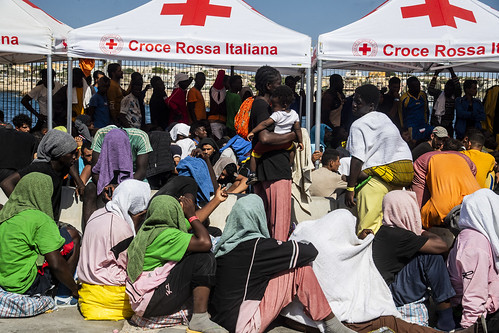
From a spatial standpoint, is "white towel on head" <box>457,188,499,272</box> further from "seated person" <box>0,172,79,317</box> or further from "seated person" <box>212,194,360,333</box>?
"seated person" <box>0,172,79,317</box>

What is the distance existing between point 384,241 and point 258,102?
203 centimetres

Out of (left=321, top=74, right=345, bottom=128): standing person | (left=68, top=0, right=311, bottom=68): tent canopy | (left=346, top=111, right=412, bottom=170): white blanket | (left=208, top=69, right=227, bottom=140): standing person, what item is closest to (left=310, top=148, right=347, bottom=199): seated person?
(left=68, top=0, right=311, bottom=68): tent canopy

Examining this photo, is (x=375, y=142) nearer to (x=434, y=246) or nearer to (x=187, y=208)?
(x=434, y=246)

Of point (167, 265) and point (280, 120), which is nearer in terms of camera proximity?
point (167, 265)

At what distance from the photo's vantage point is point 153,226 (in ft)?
18.3

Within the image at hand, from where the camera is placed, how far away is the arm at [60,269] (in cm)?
583

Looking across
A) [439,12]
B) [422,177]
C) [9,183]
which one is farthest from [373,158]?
[9,183]

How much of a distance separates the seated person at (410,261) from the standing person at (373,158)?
0.66 m

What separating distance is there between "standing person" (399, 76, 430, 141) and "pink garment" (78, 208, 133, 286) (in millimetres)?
6434

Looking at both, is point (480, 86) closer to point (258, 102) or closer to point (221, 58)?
point (221, 58)

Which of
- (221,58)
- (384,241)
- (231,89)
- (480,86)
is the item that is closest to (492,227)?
(384,241)

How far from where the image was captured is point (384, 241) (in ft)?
18.8

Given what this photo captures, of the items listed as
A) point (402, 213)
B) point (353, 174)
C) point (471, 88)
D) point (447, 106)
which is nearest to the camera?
point (402, 213)

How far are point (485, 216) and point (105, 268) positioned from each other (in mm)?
3258
